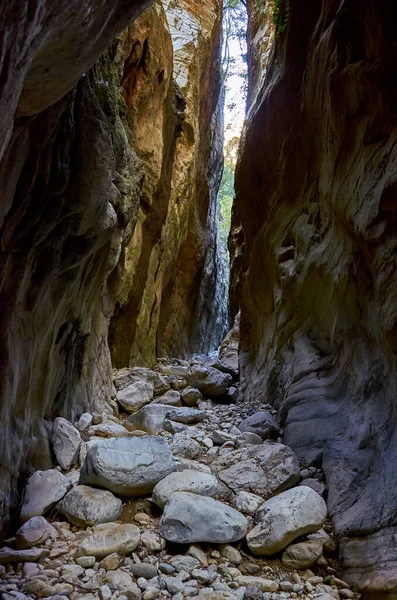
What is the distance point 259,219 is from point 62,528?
6.94 metres

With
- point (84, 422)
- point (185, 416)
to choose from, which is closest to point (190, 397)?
point (185, 416)

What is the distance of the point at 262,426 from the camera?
4820 mm

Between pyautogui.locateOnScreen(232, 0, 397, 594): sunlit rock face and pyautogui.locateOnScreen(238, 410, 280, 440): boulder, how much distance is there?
8.2 inches

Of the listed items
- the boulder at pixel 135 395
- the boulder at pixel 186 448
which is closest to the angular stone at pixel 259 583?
the boulder at pixel 186 448

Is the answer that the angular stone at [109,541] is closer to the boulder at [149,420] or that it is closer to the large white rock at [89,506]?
the large white rock at [89,506]

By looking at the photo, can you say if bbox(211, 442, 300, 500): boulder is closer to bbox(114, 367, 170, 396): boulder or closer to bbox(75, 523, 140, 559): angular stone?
bbox(75, 523, 140, 559): angular stone

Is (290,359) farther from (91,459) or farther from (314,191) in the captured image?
(91,459)

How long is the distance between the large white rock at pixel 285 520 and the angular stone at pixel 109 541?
733 mm

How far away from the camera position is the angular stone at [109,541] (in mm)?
2322

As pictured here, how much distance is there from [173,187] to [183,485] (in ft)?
34.5

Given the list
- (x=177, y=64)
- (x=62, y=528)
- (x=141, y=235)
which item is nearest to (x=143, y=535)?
(x=62, y=528)

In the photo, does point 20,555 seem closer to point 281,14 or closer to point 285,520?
point 285,520

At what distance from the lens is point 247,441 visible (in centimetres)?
433

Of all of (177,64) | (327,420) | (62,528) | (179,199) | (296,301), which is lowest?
(62,528)
